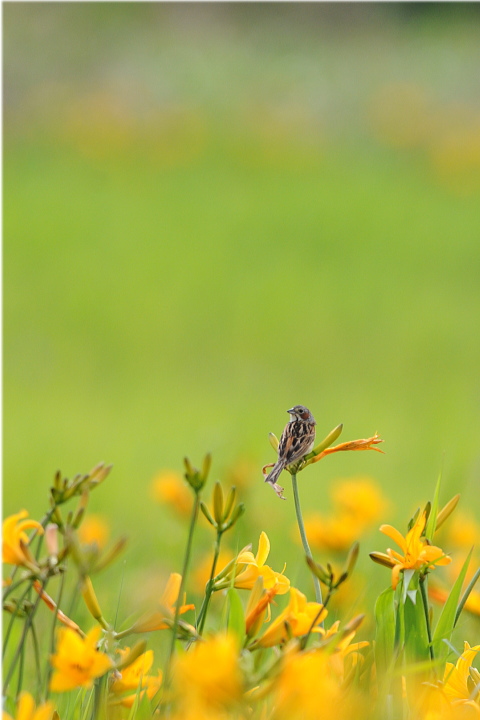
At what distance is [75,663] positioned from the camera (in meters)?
0.34

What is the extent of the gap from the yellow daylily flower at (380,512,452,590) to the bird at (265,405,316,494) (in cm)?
8

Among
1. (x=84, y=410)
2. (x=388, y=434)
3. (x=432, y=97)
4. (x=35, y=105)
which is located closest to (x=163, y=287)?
(x=84, y=410)

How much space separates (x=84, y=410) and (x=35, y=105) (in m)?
3.64

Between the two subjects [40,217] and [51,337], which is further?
[40,217]

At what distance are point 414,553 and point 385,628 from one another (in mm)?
57

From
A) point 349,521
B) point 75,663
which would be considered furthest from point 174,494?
point 75,663

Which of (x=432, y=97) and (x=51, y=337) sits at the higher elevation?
(x=432, y=97)

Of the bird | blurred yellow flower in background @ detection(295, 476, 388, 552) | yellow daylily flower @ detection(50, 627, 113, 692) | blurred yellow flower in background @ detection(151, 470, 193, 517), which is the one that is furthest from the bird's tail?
blurred yellow flower in background @ detection(151, 470, 193, 517)

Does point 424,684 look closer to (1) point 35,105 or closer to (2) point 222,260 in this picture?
(2) point 222,260

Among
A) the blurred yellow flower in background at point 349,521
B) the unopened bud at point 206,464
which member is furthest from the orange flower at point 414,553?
the blurred yellow flower in background at point 349,521

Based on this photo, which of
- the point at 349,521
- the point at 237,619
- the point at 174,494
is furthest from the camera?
the point at 174,494

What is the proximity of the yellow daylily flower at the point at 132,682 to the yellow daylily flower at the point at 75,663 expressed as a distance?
0.23ft

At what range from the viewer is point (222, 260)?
3.96 metres

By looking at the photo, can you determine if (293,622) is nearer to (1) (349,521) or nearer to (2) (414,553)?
(2) (414,553)
